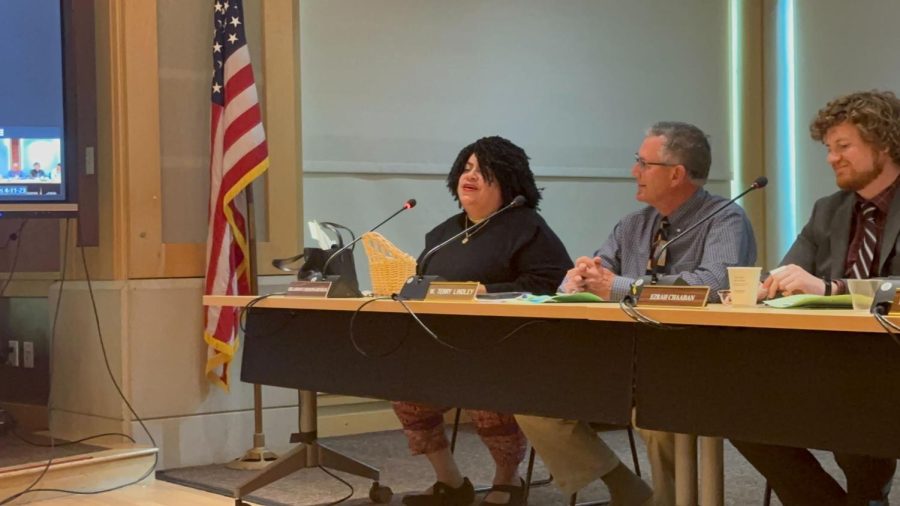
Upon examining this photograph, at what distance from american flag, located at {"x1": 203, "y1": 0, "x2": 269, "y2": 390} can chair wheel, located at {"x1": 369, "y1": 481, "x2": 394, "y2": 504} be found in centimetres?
107

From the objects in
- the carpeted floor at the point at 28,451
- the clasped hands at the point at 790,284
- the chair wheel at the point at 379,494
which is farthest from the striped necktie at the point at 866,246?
the carpeted floor at the point at 28,451

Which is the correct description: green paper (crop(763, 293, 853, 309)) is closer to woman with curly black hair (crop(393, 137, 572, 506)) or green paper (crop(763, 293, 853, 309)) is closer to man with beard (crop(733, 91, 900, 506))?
man with beard (crop(733, 91, 900, 506))

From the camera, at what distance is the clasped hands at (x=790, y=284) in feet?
8.18

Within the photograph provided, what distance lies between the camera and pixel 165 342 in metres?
4.45

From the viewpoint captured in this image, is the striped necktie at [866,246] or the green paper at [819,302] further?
the striped necktie at [866,246]

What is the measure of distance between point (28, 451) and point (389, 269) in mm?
1942

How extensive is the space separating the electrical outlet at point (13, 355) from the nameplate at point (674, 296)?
3.37 metres

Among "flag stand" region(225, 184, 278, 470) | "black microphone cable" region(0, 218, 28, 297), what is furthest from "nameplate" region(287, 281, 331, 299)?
"black microphone cable" region(0, 218, 28, 297)

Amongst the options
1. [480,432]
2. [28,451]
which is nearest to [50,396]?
[28,451]

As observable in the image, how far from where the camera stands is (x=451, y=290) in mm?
2689

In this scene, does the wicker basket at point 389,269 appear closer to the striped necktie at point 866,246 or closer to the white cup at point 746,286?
the white cup at point 746,286

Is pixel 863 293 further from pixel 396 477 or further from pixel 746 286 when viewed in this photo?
pixel 396 477

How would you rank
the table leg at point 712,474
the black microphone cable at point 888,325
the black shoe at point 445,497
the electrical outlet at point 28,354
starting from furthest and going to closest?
the electrical outlet at point 28,354 < the black shoe at point 445,497 < the table leg at point 712,474 < the black microphone cable at point 888,325

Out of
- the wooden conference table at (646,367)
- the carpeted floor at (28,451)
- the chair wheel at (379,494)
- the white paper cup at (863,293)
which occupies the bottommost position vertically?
the chair wheel at (379,494)
